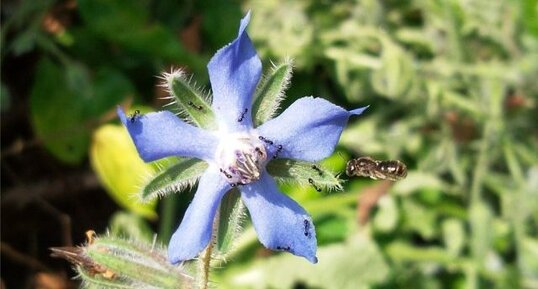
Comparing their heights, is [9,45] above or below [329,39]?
above

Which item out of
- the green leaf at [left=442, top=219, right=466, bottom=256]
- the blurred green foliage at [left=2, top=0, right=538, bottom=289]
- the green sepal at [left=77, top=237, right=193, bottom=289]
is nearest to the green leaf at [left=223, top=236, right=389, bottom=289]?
the blurred green foliage at [left=2, top=0, right=538, bottom=289]

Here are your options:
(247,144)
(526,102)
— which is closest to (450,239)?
(526,102)

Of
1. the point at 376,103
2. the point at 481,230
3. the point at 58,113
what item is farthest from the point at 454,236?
the point at 58,113

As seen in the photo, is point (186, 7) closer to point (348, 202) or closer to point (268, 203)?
point (348, 202)

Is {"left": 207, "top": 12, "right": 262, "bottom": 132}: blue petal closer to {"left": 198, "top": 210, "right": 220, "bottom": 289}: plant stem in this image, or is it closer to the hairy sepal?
{"left": 198, "top": 210, "right": 220, "bottom": 289}: plant stem

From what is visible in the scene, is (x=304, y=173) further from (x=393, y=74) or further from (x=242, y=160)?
(x=393, y=74)

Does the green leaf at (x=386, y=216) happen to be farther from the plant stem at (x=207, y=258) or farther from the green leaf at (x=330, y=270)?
the plant stem at (x=207, y=258)

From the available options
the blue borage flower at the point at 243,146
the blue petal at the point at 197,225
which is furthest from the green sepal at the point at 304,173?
the blue petal at the point at 197,225
